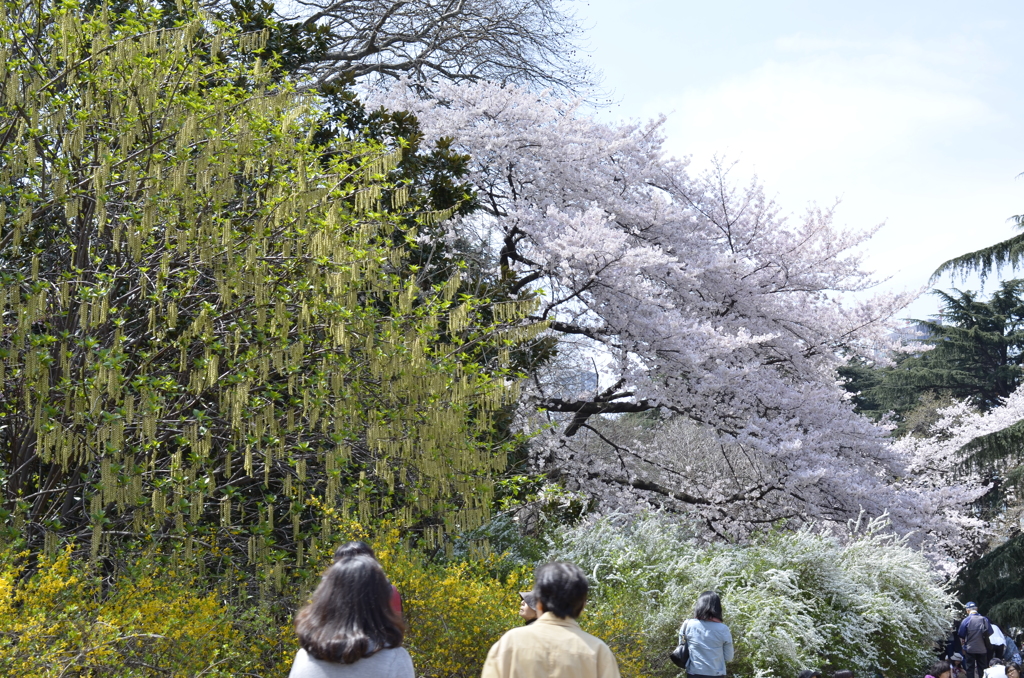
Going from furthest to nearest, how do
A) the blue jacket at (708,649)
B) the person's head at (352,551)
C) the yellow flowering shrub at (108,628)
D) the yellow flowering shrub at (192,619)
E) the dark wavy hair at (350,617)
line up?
the blue jacket at (708,649), the yellow flowering shrub at (192,619), the yellow flowering shrub at (108,628), the person's head at (352,551), the dark wavy hair at (350,617)

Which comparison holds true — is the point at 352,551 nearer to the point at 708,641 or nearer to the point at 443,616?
the point at 443,616

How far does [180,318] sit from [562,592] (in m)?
5.35

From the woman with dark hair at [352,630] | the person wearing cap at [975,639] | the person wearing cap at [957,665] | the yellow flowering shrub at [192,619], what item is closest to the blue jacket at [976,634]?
the person wearing cap at [975,639]

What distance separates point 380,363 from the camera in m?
7.22

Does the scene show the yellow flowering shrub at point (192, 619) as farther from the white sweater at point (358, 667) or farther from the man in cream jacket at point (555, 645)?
the white sweater at point (358, 667)

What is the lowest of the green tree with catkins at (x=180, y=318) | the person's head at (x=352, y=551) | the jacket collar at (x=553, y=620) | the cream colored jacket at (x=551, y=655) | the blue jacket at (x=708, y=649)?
the blue jacket at (x=708, y=649)

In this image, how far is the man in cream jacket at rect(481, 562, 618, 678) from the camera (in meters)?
3.23

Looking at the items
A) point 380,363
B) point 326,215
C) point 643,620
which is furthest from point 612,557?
point 326,215

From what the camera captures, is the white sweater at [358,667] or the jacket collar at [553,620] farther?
the jacket collar at [553,620]

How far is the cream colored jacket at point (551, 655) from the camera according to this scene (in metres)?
3.23

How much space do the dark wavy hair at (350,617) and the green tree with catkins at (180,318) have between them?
11.4 ft

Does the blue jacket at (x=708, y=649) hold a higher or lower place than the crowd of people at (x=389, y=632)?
lower

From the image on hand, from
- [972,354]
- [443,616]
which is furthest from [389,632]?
[972,354]

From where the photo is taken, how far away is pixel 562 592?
331cm
